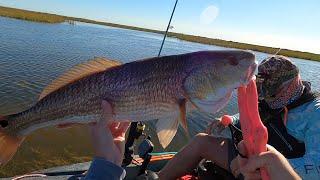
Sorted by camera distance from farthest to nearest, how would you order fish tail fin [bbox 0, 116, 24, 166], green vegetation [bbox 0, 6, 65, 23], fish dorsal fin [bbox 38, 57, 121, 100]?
green vegetation [bbox 0, 6, 65, 23]
fish tail fin [bbox 0, 116, 24, 166]
fish dorsal fin [bbox 38, 57, 121, 100]

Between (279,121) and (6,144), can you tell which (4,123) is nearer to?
(6,144)

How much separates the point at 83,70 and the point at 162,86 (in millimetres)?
592

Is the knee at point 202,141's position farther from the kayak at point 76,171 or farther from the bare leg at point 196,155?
the kayak at point 76,171

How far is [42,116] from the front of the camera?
292 cm

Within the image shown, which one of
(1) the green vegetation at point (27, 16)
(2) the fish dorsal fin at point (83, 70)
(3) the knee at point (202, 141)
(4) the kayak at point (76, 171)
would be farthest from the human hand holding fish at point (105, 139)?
(1) the green vegetation at point (27, 16)

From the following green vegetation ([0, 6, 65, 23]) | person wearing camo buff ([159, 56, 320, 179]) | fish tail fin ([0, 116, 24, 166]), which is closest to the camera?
fish tail fin ([0, 116, 24, 166])

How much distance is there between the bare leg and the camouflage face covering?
768 millimetres

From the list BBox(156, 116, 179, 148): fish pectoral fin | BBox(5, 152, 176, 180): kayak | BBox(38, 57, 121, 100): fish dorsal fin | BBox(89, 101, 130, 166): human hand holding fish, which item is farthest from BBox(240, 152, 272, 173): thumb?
BBox(5, 152, 176, 180): kayak

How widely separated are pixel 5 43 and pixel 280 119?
63.3ft

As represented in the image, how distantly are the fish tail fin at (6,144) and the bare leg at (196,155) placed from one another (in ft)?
7.50

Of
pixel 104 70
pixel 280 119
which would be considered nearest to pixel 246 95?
pixel 104 70

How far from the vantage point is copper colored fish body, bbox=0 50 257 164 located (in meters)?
2.56

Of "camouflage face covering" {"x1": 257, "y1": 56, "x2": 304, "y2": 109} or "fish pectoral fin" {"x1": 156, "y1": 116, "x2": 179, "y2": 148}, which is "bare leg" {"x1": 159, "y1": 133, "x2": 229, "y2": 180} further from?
"fish pectoral fin" {"x1": 156, "y1": 116, "x2": 179, "y2": 148}

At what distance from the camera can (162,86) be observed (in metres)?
2.57
